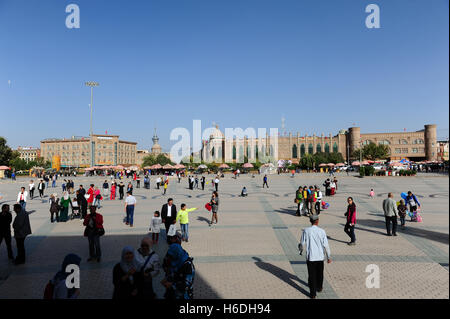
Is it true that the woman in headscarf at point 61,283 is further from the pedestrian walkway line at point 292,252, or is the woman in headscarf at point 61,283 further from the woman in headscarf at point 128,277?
the pedestrian walkway line at point 292,252

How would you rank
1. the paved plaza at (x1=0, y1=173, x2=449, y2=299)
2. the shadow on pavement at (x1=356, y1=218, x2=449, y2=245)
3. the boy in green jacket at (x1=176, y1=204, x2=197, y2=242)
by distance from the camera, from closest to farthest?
the paved plaza at (x1=0, y1=173, x2=449, y2=299), the boy in green jacket at (x1=176, y1=204, x2=197, y2=242), the shadow on pavement at (x1=356, y1=218, x2=449, y2=245)

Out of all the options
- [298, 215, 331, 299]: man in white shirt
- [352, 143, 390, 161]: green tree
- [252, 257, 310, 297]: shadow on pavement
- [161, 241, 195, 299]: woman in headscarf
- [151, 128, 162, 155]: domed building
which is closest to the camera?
[161, 241, 195, 299]: woman in headscarf

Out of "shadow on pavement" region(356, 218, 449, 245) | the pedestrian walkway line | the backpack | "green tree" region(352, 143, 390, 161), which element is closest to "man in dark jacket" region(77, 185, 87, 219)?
the pedestrian walkway line

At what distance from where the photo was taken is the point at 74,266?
3.82m

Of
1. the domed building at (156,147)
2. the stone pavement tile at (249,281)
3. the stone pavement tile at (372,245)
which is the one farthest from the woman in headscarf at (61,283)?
the domed building at (156,147)

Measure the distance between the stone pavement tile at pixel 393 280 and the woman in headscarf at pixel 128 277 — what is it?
3.76m

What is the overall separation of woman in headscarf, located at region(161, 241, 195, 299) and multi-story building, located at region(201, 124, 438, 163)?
8896 centimetres

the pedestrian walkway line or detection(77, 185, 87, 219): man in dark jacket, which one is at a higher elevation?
detection(77, 185, 87, 219): man in dark jacket

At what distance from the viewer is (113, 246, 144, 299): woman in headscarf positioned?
3.74 metres

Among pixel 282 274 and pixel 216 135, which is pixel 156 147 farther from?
pixel 282 274

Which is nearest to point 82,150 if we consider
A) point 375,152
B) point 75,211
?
point 375,152

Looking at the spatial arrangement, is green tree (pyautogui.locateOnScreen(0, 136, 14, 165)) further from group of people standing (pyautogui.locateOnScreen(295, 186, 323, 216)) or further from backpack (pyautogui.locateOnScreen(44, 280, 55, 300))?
backpack (pyautogui.locateOnScreen(44, 280, 55, 300))

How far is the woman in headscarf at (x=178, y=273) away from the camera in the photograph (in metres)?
4.37
